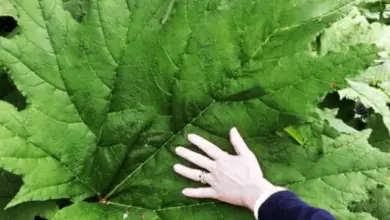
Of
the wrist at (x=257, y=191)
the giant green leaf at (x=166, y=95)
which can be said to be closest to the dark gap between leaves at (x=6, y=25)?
the giant green leaf at (x=166, y=95)

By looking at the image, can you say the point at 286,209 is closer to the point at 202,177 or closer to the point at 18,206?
the point at 202,177

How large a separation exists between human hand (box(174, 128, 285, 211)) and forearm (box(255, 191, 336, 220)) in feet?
0.04

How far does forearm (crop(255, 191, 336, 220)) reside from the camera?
0.99 meters

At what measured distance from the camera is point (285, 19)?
40.0 inches

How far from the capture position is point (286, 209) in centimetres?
104

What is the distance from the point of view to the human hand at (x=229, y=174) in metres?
1.08

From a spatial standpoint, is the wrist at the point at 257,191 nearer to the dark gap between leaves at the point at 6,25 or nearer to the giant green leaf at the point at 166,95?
the giant green leaf at the point at 166,95

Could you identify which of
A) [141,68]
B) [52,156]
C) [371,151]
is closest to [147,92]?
[141,68]

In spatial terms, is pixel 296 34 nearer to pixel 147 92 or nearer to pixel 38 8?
pixel 147 92

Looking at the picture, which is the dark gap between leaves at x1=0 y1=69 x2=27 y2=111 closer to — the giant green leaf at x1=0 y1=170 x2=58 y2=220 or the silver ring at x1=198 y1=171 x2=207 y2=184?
the giant green leaf at x1=0 y1=170 x2=58 y2=220

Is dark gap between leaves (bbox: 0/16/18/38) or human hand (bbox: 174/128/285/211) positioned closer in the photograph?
human hand (bbox: 174/128/285/211)

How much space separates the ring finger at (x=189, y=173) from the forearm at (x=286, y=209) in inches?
5.0

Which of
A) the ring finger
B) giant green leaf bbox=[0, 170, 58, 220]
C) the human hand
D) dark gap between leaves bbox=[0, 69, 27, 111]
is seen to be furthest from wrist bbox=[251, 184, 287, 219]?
dark gap between leaves bbox=[0, 69, 27, 111]

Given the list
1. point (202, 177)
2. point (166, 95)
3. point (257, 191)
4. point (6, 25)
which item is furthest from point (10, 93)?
point (257, 191)
